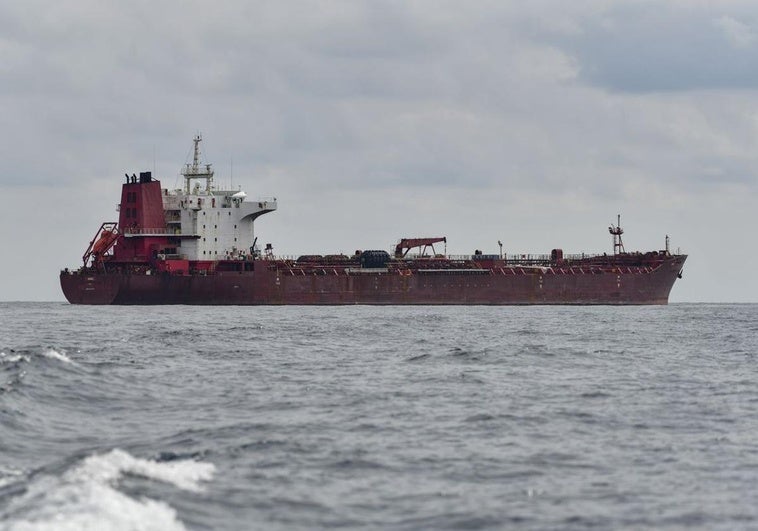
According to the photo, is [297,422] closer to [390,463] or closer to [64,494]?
[390,463]

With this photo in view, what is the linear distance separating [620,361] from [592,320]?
35.7 meters

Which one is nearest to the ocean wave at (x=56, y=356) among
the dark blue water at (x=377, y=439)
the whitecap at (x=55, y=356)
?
the whitecap at (x=55, y=356)

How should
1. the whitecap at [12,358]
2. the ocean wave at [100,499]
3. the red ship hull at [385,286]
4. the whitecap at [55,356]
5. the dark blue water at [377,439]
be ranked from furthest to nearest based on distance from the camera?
the red ship hull at [385,286]
the whitecap at [55,356]
the whitecap at [12,358]
the dark blue water at [377,439]
the ocean wave at [100,499]

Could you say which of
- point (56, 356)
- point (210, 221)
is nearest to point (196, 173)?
point (210, 221)

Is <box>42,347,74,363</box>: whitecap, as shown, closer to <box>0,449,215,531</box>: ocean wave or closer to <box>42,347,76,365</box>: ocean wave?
<box>42,347,76,365</box>: ocean wave

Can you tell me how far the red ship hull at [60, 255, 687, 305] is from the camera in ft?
321

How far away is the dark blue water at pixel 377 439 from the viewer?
16969 millimetres

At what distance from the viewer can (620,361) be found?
132 feet

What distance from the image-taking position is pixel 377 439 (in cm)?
2264

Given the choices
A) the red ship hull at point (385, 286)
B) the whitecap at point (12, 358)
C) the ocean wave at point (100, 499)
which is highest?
the red ship hull at point (385, 286)

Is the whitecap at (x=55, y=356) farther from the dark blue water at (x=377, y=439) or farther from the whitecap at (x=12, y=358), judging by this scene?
the whitecap at (x=12, y=358)

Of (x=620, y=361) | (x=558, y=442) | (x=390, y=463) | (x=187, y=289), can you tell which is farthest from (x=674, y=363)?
(x=187, y=289)

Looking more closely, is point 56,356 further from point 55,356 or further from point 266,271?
point 266,271

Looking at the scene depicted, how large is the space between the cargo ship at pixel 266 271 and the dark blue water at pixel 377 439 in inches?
2100
